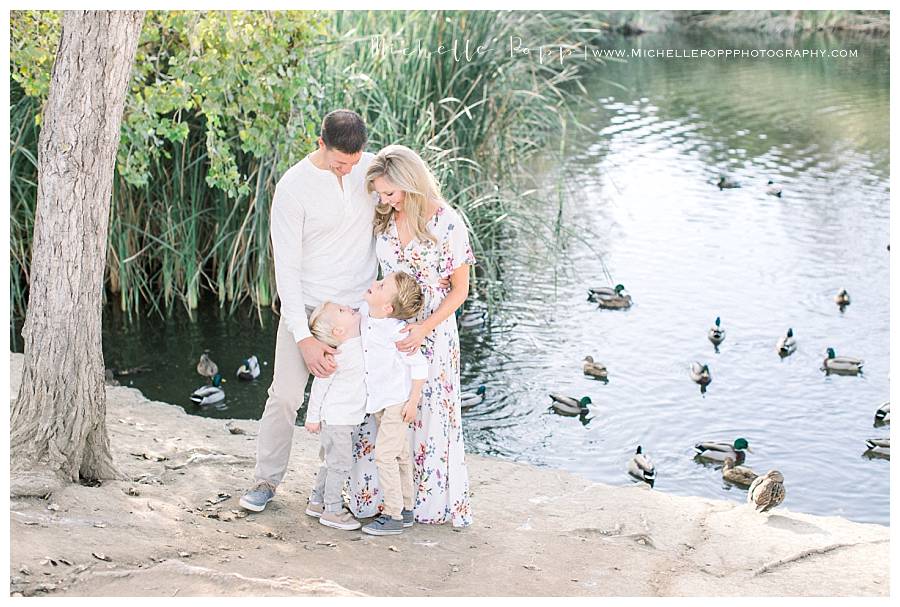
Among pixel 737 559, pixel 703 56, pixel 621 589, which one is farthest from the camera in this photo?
pixel 703 56

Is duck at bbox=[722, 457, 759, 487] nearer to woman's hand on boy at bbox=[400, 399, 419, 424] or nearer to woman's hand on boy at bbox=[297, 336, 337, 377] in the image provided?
woman's hand on boy at bbox=[400, 399, 419, 424]

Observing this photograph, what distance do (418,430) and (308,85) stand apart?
393 centimetres

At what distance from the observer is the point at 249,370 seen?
26.1ft

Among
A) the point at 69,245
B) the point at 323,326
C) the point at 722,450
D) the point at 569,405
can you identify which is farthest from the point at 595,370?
the point at 69,245

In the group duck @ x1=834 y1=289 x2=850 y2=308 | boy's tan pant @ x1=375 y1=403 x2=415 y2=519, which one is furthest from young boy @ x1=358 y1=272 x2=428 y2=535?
duck @ x1=834 y1=289 x2=850 y2=308

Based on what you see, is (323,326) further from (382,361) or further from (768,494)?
(768,494)

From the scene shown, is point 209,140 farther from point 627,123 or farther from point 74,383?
point 627,123

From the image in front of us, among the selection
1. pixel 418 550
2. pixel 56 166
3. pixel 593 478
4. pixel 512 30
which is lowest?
pixel 593 478

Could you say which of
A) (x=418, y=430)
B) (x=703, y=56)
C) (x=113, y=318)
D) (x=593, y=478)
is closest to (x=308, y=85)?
(x=113, y=318)

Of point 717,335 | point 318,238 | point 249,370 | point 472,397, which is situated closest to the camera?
point 318,238

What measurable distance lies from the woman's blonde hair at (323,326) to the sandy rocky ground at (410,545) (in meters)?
0.79

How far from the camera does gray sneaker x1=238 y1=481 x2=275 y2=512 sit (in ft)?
14.8

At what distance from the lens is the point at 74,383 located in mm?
4461

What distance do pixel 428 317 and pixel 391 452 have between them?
22.2 inches
